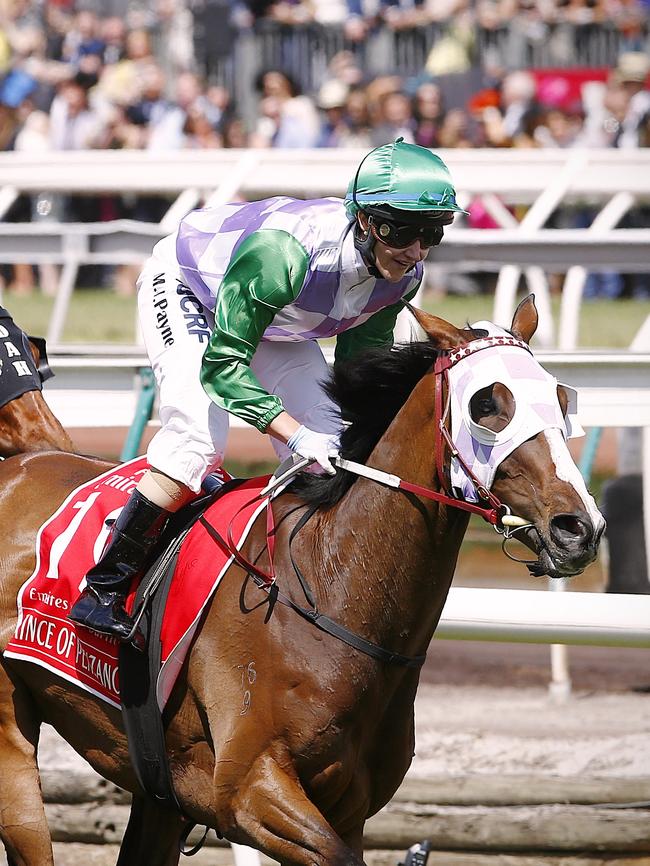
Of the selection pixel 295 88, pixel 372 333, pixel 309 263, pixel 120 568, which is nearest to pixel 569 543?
pixel 309 263

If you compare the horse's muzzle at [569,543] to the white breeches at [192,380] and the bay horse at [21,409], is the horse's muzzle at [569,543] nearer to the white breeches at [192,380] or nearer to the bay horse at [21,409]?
the white breeches at [192,380]

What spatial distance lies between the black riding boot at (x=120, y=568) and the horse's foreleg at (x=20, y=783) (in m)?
0.42

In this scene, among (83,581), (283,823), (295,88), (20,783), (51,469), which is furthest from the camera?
(295,88)

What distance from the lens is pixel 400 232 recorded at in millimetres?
3205

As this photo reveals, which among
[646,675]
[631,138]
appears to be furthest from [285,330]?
[631,138]

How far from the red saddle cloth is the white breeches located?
0.14 metres

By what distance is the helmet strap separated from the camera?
3.25m

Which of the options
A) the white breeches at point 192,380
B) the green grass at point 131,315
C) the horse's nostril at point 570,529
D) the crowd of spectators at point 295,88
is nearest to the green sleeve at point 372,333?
the white breeches at point 192,380

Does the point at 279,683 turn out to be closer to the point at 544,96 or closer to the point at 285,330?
the point at 285,330

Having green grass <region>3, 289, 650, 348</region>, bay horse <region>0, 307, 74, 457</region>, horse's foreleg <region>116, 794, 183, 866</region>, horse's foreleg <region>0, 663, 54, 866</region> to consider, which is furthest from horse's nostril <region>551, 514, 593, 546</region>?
green grass <region>3, 289, 650, 348</region>

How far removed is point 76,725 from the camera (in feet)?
12.0

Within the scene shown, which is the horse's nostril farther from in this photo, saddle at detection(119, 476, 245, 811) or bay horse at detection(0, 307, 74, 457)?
bay horse at detection(0, 307, 74, 457)

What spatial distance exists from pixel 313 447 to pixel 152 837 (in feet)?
4.09

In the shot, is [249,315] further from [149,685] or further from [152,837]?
[152,837]
